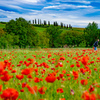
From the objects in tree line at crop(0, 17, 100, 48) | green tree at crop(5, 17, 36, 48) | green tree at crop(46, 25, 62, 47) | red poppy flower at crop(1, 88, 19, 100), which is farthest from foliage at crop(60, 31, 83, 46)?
red poppy flower at crop(1, 88, 19, 100)

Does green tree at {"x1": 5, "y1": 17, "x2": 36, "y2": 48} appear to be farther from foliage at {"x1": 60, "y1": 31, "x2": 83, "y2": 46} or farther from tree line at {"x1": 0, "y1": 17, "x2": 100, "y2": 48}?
foliage at {"x1": 60, "y1": 31, "x2": 83, "y2": 46}

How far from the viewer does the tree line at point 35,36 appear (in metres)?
40.4

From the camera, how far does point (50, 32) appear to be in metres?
68.8

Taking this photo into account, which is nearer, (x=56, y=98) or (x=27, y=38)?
(x=56, y=98)

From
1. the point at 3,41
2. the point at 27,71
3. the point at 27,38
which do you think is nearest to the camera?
the point at 27,71

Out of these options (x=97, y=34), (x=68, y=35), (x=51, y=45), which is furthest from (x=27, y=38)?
(x=97, y=34)

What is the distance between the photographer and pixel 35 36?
149ft

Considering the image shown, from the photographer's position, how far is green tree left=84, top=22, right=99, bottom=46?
63469 mm

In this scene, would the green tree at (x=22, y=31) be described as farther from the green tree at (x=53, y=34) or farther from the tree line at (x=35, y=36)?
the green tree at (x=53, y=34)

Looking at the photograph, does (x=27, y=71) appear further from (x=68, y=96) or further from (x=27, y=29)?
(x=27, y=29)

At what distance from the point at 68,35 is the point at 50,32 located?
9538 mm

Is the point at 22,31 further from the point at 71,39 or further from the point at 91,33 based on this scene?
the point at 91,33

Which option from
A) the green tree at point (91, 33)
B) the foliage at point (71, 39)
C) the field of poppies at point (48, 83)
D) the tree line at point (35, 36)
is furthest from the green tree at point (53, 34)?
the field of poppies at point (48, 83)

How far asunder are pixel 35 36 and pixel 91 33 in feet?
Result: 104
